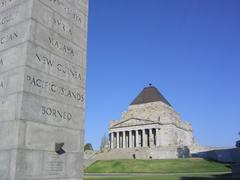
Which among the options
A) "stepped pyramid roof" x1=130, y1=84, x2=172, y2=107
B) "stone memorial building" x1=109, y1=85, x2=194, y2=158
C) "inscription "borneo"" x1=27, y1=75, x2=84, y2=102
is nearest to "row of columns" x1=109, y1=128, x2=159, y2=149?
"stone memorial building" x1=109, y1=85, x2=194, y2=158

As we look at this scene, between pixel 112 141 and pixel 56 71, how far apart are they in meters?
80.8

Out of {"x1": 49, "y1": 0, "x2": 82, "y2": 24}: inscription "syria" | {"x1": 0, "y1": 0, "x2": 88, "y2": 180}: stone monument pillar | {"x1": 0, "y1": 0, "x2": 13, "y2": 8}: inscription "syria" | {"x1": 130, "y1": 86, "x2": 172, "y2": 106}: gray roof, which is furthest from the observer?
{"x1": 130, "y1": 86, "x2": 172, "y2": 106}: gray roof

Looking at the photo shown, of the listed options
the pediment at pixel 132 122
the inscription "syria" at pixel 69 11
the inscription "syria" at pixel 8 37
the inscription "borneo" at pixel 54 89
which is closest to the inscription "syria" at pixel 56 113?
the inscription "borneo" at pixel 54 89

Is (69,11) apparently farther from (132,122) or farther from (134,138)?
(134,138)

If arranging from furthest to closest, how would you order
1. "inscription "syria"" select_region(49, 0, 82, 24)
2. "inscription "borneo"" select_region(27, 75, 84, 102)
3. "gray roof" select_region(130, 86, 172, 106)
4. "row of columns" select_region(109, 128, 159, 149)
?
"gray roof" select_region(130, 86, 172, 106) → "row of columns" select_region(109, 128, 159, 149) → "inscription "syria"" select_region(49, 0, 82, 24) → "inscription "borneo"" select_region(27, 75, 84, 102)

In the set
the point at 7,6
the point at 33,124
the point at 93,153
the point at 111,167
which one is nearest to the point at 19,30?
the point at 7,6

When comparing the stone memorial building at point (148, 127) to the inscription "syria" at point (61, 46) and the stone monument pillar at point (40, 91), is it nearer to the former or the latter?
the stone monument pillar at point (40, 91)

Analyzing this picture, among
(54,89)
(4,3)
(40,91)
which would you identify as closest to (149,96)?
(4,3)

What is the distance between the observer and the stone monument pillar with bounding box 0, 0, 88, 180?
20.7 feet

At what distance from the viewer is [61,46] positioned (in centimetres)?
800

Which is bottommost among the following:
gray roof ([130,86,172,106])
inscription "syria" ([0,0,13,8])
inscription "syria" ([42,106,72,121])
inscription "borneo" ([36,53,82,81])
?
inscription "syria" ([42,106,72,121])

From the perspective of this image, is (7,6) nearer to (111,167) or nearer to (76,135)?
(76,135)

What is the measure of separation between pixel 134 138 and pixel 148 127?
5.90m

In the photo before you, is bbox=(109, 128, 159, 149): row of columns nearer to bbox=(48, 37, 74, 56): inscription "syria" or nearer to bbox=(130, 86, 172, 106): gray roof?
bbox=(130, 86, 172, 106): gray roof
